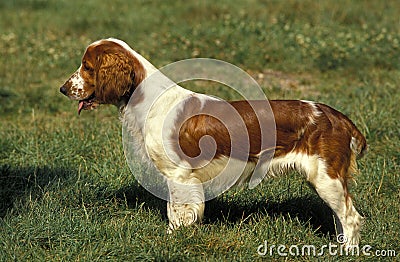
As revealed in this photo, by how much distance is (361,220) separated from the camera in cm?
442

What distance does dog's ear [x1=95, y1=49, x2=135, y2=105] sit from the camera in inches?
172

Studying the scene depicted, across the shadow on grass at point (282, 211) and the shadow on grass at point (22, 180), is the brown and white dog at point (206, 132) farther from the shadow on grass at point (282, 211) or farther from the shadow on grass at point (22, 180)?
the shadow on grass at point (22, 180)

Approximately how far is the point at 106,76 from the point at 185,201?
1.04 metres

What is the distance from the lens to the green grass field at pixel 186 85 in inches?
170

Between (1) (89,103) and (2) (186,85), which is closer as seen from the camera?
(1) (89,103)

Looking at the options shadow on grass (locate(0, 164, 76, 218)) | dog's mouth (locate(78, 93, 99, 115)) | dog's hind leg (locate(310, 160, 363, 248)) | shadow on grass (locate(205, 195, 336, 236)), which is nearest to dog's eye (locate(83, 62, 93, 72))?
dog's mouth (locate(78, 93, 99, 115))

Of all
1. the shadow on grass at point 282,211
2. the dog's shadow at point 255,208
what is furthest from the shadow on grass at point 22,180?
the shadow on grass at point 282,211

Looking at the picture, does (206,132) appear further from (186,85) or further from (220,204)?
(186,85)

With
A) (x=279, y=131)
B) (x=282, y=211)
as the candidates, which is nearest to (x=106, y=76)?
(x=279, y=131)

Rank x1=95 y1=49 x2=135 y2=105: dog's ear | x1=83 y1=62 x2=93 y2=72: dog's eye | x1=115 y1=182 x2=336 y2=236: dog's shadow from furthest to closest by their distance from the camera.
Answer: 1. x1=115 y1=182 x2=336 y2=236: dog's shadow
2. x1=83 y1=62 x2=93 y2=72: dog's eye
3. x1=95 y1=49 x2=135 y2=105: dog's ear

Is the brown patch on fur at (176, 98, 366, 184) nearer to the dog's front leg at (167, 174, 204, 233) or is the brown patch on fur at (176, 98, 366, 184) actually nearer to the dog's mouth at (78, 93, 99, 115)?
the dog's front leg at (167, 174, 204, 233)

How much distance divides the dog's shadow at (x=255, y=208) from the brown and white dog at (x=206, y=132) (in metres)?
0.41

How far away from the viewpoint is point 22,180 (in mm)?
5391

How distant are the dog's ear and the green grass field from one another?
907 mm
